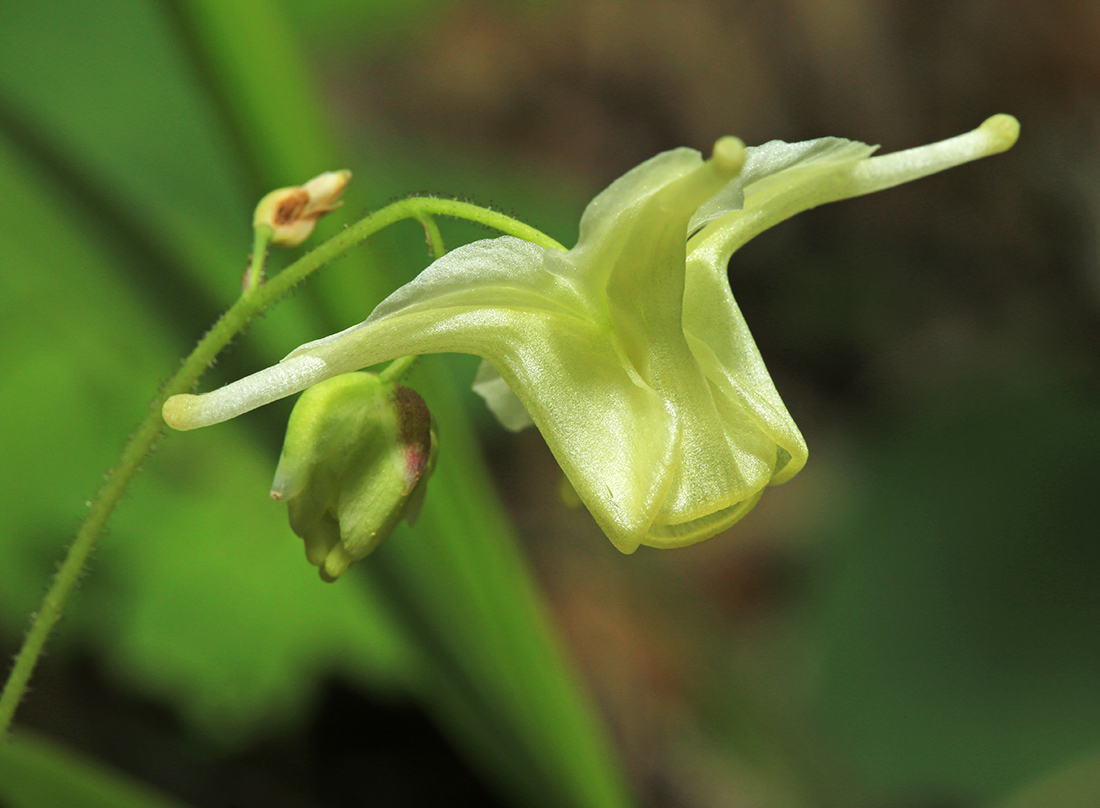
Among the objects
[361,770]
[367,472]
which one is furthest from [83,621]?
[367,472]

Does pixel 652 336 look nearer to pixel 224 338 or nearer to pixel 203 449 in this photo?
pixel 224 338

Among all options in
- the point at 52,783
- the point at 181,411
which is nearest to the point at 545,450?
the point at 52,783

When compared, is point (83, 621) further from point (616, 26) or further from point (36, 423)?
point (616, 26)

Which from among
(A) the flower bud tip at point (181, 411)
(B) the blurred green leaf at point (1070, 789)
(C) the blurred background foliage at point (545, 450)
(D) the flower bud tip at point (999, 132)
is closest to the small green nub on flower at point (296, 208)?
(A) the flower bud tip at point (181, 411)

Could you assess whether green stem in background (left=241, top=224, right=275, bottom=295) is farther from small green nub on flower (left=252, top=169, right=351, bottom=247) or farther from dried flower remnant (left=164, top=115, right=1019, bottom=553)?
dried flower remnant (left=164, top=115, right=1019, bottom=553)

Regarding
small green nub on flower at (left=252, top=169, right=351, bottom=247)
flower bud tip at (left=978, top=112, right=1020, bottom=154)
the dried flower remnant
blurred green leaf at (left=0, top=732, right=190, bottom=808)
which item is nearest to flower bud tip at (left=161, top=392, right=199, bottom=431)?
the dried flower remnant

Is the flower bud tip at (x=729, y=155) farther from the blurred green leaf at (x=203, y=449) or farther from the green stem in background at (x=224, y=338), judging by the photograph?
the blurred green leaf at (x=203, y=449)
